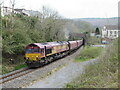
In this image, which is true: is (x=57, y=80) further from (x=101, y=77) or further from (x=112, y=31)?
(x=112, y=31)

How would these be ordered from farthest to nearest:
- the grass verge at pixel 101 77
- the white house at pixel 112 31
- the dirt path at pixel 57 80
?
1. the white house at pixel 112 31
2. the dirt path at pixel 57 80
3. the grass verge at pixel 101 77

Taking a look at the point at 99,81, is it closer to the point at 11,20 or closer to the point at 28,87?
the point at 28,87

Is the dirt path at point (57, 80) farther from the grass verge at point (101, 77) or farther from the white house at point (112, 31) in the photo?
the white house at point (112, 31)

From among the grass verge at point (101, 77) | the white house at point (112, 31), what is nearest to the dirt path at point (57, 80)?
the grass verge at point (101, 77)

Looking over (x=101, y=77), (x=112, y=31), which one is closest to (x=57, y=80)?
(x=101, y=77)

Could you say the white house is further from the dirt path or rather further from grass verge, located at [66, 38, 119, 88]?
grass verge, located at [66, 38, 119, 88]

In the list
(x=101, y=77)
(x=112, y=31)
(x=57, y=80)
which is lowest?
Result: (x=57, y=80)

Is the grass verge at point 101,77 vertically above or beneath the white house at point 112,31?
beneath

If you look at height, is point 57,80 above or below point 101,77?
below

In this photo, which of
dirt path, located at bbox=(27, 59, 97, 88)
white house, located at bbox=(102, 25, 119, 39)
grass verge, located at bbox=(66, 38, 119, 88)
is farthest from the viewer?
white house, located at bbox=(102, 25, 119, 39)

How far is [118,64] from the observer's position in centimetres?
982

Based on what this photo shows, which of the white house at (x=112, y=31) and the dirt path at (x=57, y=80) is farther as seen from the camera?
the white house at (x=112, y=31)

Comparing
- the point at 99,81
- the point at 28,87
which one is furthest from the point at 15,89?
the point at 99,81

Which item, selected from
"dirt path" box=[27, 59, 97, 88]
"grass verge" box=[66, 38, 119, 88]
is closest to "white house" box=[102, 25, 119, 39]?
→ "dirt path" box=[27, 59, 97, 88]
